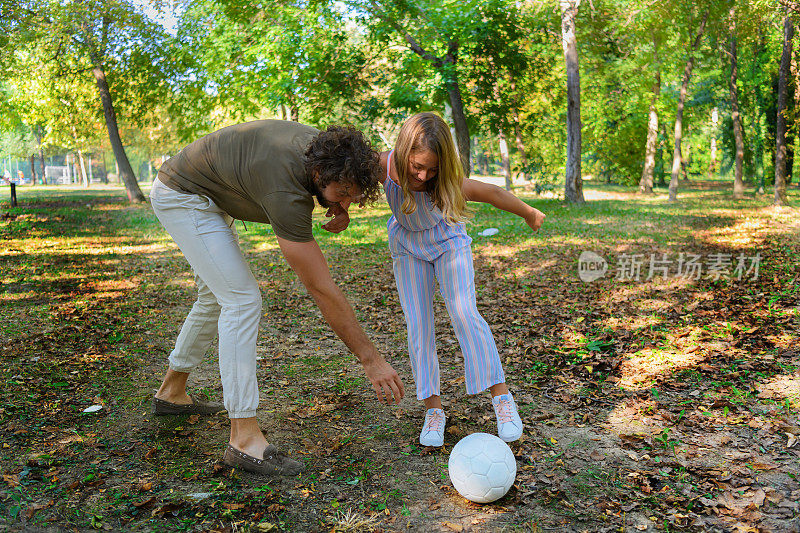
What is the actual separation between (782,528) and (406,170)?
7.91 feet

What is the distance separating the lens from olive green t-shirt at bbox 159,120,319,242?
278 centimetres

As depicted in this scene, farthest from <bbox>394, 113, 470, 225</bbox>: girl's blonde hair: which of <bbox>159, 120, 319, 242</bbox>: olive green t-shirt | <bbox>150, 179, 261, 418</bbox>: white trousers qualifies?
<bbox>150, 179, 261, 418</bbox>: white trousers

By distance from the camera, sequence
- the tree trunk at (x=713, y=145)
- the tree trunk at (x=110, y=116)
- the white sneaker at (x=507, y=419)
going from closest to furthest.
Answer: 1. the white sneaker at (x=507, y=419)
2. the tree trunk at (x=110, y=116)
3. the tree trunk at (x=713, y=145)

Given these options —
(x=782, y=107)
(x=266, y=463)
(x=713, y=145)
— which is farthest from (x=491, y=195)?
(x=713, y=145)

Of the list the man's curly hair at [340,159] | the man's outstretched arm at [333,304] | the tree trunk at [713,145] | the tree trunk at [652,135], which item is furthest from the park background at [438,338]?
the tree trunk at [713,145]

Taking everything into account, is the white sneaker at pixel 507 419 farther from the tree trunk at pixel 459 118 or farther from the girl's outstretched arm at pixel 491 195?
the tree trunk at pixel 459 118

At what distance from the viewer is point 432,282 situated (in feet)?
12.2

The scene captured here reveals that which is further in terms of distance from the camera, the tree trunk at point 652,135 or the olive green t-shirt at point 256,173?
the tree trunk at point 652,135

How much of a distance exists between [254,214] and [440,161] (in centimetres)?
102

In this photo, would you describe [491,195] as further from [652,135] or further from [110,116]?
[652,135]

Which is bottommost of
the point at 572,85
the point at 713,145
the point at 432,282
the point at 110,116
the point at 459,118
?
the point at 432,282

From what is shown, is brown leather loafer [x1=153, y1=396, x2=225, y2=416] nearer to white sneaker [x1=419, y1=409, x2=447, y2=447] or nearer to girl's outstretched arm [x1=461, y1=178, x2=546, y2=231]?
white sneaker [x1=419, y1=409, x2=447, y2=447]

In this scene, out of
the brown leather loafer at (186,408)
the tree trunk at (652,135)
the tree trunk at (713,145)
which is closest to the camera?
the brown leather loafer at (186,408)

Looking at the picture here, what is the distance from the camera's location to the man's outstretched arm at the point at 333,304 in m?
2.84
